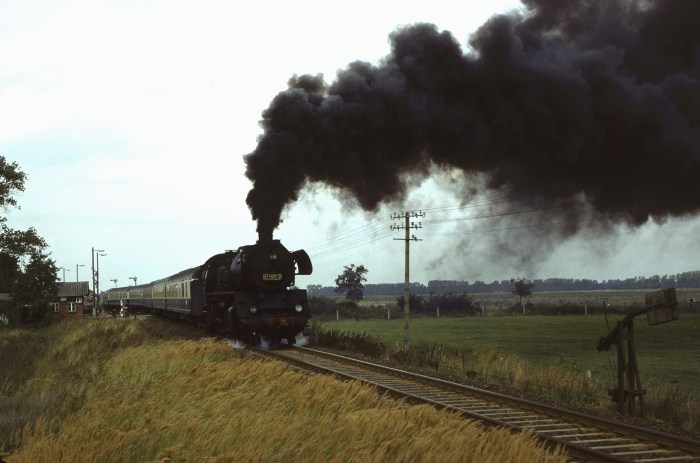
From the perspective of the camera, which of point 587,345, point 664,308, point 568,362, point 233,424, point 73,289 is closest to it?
point 233,424

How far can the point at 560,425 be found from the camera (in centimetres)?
937

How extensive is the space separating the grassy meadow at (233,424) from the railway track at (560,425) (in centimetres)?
80

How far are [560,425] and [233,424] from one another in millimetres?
5014

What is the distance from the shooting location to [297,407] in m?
8.56

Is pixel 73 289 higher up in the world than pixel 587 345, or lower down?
higher up

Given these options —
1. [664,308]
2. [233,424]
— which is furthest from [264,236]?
[233,424]

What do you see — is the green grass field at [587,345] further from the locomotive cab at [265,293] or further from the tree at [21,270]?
the tree at [21,270]

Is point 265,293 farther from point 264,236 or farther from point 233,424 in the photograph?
point 233,424

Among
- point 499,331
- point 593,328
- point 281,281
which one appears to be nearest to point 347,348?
point 281,281

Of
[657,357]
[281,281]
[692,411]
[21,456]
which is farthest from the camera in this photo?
[657,357]

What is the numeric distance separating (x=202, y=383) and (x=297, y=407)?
214cm

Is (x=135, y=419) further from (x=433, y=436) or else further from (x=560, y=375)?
(x=560, y=375)

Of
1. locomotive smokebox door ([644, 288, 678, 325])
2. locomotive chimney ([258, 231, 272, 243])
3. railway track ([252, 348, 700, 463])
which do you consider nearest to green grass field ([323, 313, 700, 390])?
locomotive smokebox door ([644, 288, 678, 325])

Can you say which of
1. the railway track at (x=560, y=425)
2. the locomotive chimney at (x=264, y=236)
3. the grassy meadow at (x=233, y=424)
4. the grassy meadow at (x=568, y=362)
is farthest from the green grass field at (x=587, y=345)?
the grassy meadow at (x=233, y=424)
